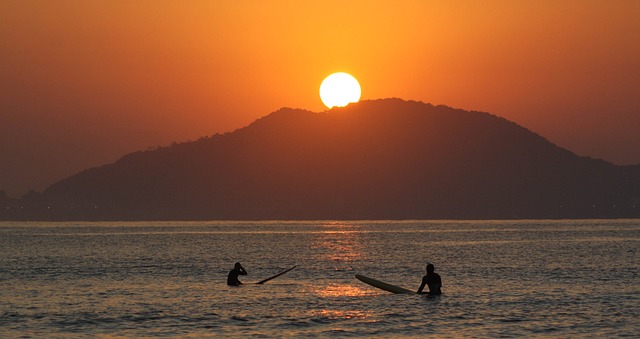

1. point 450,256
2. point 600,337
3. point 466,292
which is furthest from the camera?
point 450,256

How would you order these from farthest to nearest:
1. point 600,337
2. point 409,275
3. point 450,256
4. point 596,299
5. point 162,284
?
point 450,256 < point 409,275 < point 162,284 < point 596,299 < point 600,337

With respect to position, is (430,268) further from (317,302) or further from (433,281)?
(317,302)

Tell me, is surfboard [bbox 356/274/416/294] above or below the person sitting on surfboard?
below

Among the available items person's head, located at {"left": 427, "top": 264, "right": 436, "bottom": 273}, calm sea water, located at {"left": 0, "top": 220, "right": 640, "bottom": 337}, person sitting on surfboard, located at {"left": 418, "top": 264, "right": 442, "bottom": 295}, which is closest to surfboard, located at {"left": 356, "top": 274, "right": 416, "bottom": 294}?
calm sea water, located at {"left": 0, "top": 220, "right": 640, "bottom": 337}

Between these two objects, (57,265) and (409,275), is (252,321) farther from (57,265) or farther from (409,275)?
(57,265)

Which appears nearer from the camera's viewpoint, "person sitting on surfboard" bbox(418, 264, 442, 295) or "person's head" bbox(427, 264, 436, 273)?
"person's head" bbox(427, 264, 436, 273)

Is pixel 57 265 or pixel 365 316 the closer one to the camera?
pixel 365 316

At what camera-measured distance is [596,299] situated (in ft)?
189

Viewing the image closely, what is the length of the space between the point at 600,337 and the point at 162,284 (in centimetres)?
3584

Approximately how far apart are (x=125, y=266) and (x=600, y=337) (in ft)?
199

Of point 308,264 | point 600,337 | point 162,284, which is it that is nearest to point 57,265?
point 308,264

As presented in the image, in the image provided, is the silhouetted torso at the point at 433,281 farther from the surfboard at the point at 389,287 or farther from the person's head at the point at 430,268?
the surfboard at the point at 389,287

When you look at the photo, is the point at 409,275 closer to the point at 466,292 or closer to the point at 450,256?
the point at 466,292

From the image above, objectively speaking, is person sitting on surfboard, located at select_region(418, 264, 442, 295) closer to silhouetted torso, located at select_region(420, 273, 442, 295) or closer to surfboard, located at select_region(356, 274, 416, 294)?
silhouetted torso, located at select_region(420, 273, 442, 295)
